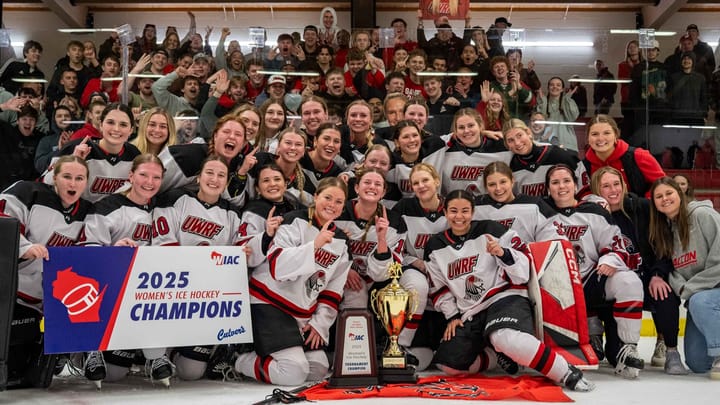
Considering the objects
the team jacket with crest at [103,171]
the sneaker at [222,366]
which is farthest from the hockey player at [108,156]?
the sneaker at [222,366]

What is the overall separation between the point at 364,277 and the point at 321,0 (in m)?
8.75

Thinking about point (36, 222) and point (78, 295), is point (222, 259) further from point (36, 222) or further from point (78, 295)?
point (36, 222)

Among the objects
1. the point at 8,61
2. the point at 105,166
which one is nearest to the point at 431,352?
the point at 105,166

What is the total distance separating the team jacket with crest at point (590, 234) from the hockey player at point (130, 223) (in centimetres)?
226

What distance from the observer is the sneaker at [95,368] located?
339 cm

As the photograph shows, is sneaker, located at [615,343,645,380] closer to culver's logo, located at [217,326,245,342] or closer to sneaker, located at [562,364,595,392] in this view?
sneaker, located at [562,364,595,392]

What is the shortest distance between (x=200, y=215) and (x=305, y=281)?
705 mm

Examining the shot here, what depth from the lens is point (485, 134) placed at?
182 inches

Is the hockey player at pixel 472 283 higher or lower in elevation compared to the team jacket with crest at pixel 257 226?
lower

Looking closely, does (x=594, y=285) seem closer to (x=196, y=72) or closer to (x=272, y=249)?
(x=272, y=249)

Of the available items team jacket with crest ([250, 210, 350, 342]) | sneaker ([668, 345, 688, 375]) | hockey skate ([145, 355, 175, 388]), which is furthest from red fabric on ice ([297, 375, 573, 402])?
sneaker ([668, 345, 688, 375])

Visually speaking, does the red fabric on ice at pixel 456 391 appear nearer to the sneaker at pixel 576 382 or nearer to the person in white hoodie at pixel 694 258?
the sneaker at pixel 576 382

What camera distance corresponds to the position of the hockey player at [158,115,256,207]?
13.5 feet

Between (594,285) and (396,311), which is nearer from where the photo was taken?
(396,311)
